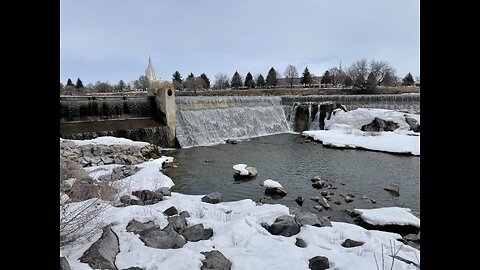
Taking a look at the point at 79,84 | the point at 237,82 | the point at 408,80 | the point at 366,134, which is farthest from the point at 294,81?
the point at 366,134

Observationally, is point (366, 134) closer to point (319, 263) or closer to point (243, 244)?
point (243, 244)

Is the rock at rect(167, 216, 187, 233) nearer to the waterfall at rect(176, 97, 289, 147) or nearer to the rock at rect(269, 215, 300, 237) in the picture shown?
the rock at rect(269, 215, 300, 237)

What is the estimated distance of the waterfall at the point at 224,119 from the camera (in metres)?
21.5

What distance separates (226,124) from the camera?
79.3 feet

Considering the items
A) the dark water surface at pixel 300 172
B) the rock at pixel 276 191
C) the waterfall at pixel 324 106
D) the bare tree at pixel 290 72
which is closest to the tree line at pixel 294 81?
the bare tree at pixel 290 72

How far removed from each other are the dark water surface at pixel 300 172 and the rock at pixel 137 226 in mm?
3834

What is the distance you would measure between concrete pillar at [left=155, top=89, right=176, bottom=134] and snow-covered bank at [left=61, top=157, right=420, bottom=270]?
474 inches

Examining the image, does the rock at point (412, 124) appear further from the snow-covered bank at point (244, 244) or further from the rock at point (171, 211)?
the rock at point (171, 211)

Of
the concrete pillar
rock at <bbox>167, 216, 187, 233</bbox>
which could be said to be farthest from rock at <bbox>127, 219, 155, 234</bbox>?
the concrete pillar

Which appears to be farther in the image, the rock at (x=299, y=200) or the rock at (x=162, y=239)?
the rock at (x=299, y=200)
